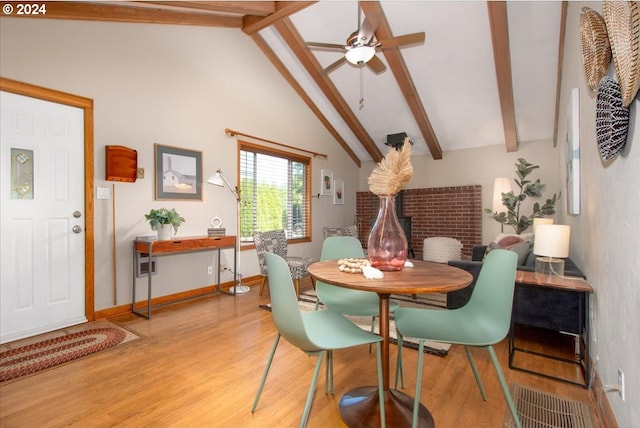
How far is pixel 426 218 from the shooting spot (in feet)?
19.9

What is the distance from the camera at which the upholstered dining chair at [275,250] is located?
144 inches

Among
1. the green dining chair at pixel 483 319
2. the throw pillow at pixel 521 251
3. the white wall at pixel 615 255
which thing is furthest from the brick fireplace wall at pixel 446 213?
the green dining chair at pixel 483 319

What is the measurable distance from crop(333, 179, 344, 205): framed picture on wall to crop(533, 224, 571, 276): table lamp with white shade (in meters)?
4.25

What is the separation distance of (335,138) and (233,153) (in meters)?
2.57

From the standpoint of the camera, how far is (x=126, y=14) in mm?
3008

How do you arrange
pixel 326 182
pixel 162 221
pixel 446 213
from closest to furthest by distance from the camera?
1. pixel 162 221
2. pixel 446 213
3. pixel 326 182

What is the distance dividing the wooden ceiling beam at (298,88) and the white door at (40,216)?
2618 mm

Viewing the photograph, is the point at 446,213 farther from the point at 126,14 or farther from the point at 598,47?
the point at 126,14

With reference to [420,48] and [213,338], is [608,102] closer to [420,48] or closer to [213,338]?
[213,338]

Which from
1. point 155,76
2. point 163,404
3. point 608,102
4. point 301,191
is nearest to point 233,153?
point 155,76

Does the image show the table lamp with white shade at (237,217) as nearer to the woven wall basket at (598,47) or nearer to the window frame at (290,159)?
the window frame at (290,159)

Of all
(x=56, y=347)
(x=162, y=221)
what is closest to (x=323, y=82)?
(x=162, y=221)

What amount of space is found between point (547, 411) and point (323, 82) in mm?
4657

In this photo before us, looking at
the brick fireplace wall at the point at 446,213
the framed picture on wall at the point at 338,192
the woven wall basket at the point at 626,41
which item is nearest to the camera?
the woven wall basket at the point at 626,41
